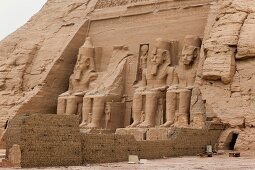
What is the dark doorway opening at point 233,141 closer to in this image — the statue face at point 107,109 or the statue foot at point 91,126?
the statue face at point 107,109

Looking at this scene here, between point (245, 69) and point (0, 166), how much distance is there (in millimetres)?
7801

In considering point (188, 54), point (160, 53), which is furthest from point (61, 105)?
point (188, 54)

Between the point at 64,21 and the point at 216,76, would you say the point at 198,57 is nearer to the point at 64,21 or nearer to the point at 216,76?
the point at 216,76

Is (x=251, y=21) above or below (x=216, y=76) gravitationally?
above

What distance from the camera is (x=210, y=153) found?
48.9 feet

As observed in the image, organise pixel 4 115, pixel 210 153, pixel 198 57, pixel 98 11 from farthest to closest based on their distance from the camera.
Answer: pixel 98 11, pixel 4 115, pixel 198 57, pixel 210 153

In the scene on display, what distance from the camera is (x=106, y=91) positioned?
20.1 meters

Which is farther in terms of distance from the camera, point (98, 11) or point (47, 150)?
point (98, 11)

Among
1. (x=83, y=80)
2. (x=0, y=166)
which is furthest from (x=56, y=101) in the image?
(x=0, y=166)

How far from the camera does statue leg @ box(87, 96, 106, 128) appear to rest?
19844mm

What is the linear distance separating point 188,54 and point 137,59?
2.86 metres

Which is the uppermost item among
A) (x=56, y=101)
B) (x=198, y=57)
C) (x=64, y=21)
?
(x=64, y=21)

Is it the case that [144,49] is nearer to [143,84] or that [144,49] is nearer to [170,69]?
[143,84]

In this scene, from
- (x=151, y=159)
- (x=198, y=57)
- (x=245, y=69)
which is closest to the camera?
(x=151, y=159)
